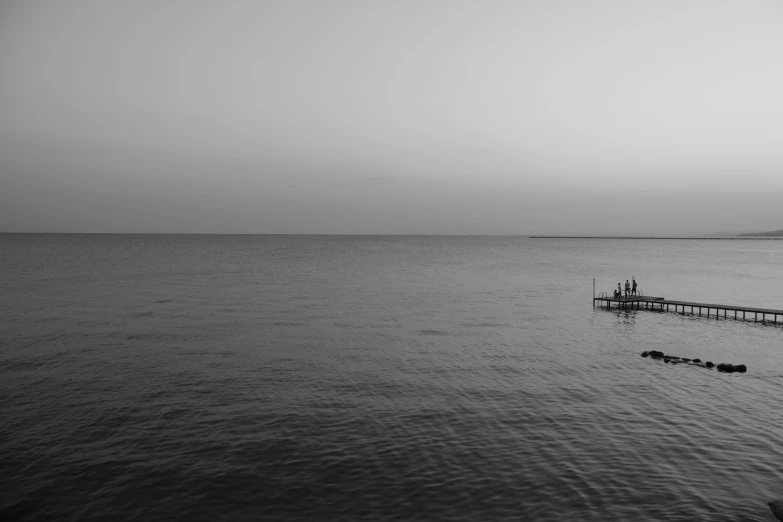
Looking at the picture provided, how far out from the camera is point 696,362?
32.5 meters

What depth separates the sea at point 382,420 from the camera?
51.2ft

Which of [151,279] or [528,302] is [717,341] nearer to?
[528,302]

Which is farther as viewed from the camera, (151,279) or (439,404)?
(151,279)

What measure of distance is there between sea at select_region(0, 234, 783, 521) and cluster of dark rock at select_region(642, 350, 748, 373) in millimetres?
825

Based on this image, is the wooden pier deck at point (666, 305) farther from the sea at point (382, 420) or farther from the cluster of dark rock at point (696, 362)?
the cluster of dark rock at point (696, 362)

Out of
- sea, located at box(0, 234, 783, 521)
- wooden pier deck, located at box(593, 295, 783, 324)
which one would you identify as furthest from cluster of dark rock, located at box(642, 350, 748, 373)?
wooden pier deck, located at box(593, 295, 783, 324)

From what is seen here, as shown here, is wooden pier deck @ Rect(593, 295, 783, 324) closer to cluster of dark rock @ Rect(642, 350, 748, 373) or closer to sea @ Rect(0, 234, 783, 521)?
sea @ Rect(0, 234, 783, 521)

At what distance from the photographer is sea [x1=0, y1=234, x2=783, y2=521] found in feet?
51.2

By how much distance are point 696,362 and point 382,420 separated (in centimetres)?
2240

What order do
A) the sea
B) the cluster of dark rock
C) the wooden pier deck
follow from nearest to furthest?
the sea, the cluster of dark rock, the wooden pier deck

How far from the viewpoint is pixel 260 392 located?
25812 mm

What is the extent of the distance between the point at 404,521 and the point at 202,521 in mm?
5704

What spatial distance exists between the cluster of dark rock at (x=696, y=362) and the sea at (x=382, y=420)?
82cm

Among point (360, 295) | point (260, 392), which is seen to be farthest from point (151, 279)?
point (260, 392)
